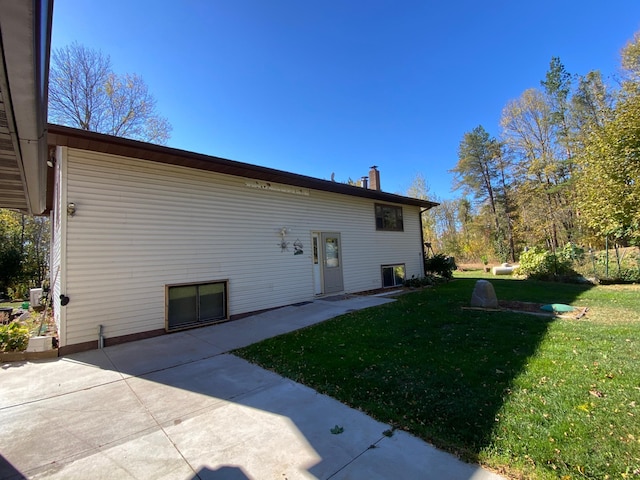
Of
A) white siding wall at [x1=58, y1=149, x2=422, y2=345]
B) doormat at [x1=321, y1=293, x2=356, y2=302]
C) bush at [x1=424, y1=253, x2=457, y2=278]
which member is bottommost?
doormat at [x1=321, y1=293, x2=356, y2=302]

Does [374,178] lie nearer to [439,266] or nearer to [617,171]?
[439,266]

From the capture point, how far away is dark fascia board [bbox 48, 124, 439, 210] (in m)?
5.00

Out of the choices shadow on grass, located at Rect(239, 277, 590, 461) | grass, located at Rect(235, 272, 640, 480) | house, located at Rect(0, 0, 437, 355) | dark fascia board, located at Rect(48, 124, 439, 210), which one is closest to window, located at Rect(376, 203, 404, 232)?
house, located at Rect(0, 0, 437, 355)

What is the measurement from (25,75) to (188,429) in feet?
10.6

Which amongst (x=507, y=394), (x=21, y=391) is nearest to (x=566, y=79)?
(x=507, y=394)

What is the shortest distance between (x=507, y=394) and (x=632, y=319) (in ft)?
17.5

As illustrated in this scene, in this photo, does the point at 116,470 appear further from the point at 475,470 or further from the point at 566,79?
the point at 566,79

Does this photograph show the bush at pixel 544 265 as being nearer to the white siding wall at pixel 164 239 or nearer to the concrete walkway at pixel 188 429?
the white siding wall at pixel 164 239

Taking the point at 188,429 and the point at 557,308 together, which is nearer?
the point at 188,429

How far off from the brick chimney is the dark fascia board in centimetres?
430

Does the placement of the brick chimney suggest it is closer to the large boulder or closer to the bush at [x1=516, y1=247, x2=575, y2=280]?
the large boulder

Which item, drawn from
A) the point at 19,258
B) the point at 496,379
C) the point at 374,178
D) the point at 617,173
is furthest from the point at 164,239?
the point at 19,258

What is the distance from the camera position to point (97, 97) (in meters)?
16.0

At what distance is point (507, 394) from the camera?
119 inches
